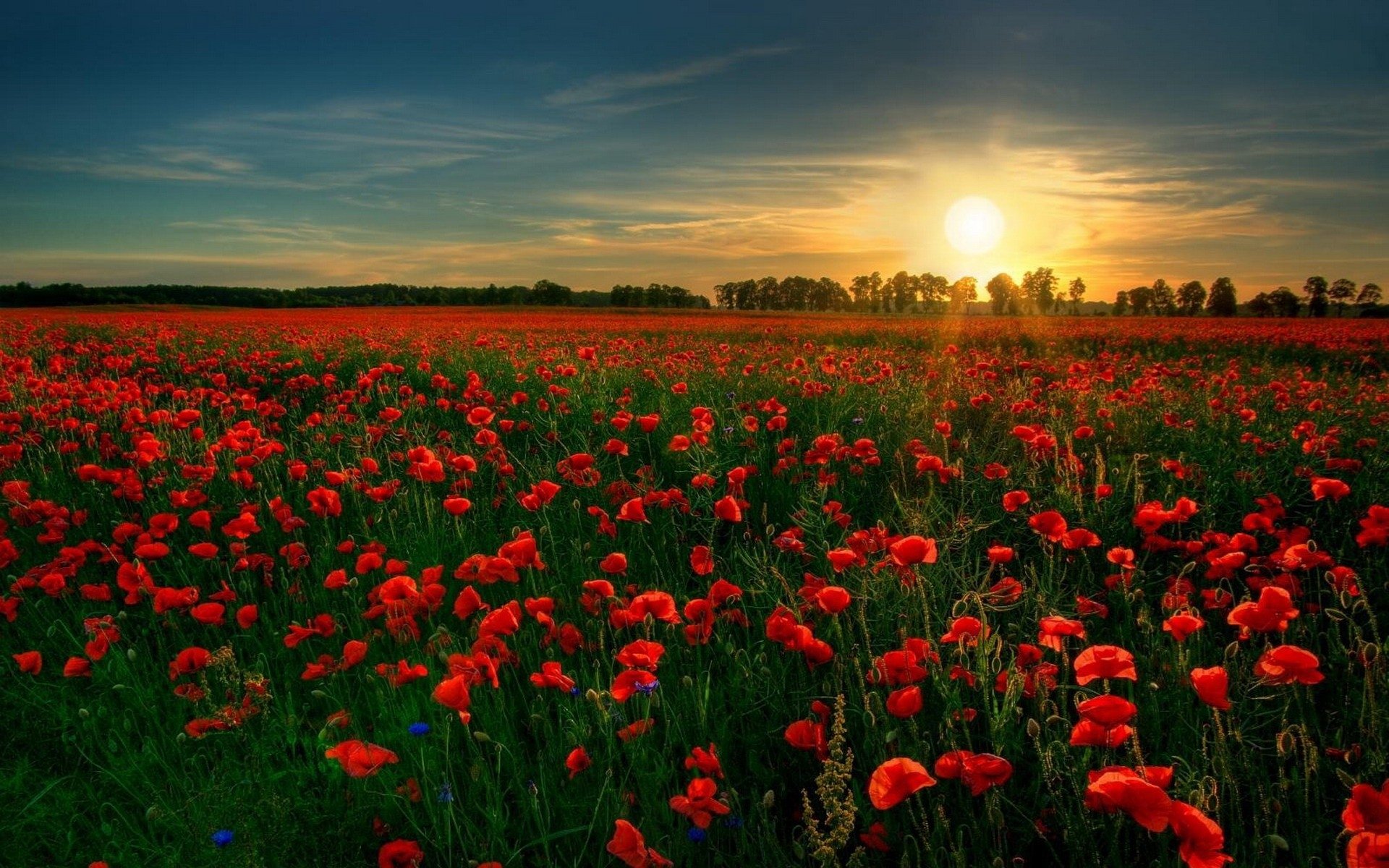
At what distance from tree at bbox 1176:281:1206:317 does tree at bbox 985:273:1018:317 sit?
18970 millimetres

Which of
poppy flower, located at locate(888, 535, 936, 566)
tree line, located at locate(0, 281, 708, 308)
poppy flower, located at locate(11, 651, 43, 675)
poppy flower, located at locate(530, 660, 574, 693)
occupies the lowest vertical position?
poppy flower, located at locate(11, 651, 43, 675)

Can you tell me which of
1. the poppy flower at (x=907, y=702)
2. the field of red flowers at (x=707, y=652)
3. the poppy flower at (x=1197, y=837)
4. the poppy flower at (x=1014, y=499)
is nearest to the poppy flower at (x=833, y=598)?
the field of red flowers at (x=707, y=652)

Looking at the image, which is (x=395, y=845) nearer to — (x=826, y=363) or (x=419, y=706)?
(x=419, y=706)

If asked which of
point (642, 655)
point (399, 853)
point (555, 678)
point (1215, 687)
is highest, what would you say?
point (1215, 687)

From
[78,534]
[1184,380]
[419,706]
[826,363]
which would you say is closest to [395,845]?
[419,706]

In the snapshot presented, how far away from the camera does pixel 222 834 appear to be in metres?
1.60

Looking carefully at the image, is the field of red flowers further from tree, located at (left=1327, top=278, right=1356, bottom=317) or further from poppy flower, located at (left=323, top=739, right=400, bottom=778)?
tree, located at (left=1327, top=278, right=1356, bottom=317)

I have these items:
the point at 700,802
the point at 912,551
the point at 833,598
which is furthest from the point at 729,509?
the point at 700,802

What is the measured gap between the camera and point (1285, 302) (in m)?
72.8

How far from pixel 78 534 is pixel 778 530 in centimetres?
377

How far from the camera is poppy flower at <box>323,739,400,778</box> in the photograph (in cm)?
172

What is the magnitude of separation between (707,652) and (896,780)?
1287 mm

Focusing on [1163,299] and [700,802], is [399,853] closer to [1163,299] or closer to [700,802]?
[700,802]

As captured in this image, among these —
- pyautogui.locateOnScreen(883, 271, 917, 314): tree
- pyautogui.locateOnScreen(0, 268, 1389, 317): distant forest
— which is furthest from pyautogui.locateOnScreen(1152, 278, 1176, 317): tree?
pyautogui.locateOnScreen(883, 271, 917, 314): tree
